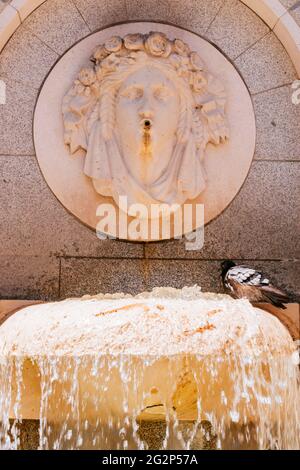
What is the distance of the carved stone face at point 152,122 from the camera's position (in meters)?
4.81

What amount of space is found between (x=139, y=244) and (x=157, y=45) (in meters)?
1.39

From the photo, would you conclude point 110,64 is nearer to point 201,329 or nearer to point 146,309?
point 146,309

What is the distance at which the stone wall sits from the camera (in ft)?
15.7

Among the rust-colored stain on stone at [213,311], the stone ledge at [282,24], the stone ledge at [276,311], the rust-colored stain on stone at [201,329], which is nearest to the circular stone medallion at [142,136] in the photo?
the stone ledge at [282,24]

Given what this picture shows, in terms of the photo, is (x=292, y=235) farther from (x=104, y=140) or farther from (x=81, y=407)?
(x=81, y=407)

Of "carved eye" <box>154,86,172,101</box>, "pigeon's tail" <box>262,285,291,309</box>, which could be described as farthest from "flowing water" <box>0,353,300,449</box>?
"carved eye" <box>154,86,172,101</box>

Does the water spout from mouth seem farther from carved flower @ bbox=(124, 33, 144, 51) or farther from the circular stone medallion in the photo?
carved flower @ bbox=(124, 33, 144, 51)

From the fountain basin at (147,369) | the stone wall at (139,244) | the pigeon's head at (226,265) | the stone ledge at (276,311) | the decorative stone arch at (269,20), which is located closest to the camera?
the fountain basin at (147,369)

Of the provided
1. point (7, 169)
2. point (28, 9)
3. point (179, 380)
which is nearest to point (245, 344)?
point (179, 380)

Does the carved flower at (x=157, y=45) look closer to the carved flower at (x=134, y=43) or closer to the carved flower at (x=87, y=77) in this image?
the carved flower at (x=134, y=43)

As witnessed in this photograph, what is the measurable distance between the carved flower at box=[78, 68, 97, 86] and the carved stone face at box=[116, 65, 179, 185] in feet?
0.71

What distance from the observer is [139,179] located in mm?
4840

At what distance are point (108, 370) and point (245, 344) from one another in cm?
70

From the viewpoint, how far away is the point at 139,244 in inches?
192
